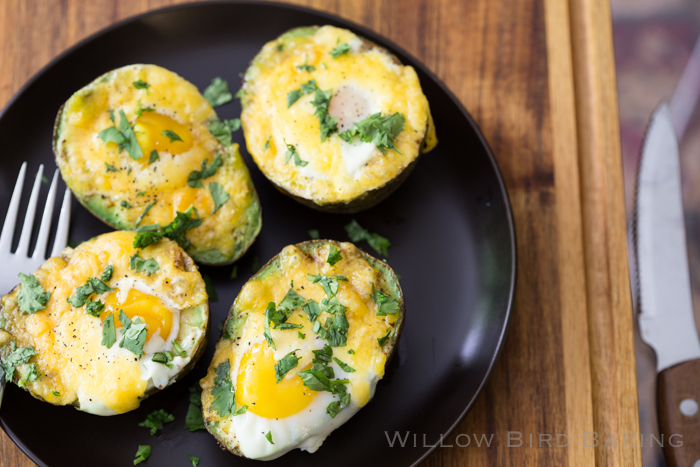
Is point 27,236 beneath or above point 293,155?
beneath

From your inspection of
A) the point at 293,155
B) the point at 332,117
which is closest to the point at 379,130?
the point at 332,117

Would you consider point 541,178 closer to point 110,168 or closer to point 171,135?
point 171,135

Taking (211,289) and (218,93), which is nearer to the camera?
(211,289)

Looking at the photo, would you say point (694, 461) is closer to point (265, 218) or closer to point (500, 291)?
point (500, 291)

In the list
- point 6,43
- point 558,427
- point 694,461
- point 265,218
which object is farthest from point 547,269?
point 6,43

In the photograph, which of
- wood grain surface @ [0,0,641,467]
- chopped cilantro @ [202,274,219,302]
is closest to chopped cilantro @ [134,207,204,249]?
chopped cilantro @ [202,274,219,302]
